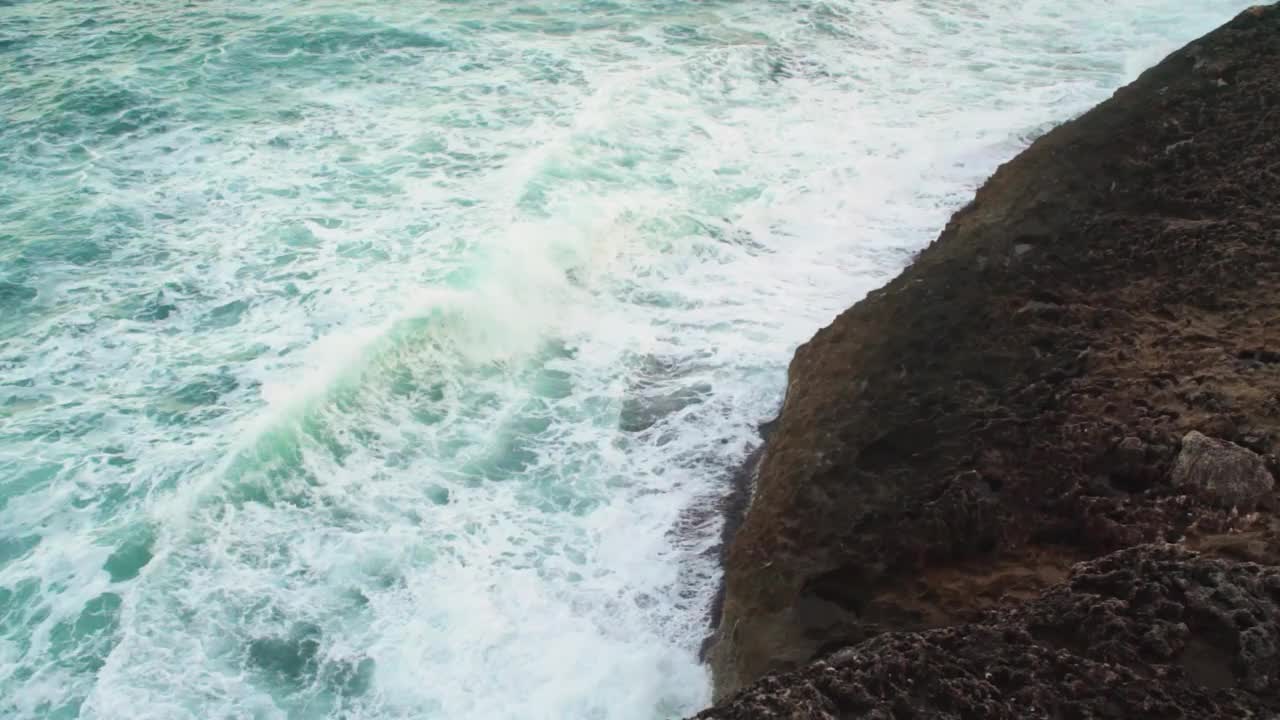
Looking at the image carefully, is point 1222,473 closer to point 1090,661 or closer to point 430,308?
point 1090,661

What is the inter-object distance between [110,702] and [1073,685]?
5.72 m

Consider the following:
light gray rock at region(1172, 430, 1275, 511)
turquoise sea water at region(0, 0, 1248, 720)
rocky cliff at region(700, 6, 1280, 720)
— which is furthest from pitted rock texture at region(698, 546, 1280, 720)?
turquoise sea water at region(0, 0, 1248, 720)

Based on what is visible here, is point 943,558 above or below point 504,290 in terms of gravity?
above

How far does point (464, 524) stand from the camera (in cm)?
800

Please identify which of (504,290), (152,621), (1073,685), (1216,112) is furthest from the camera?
(504,290)

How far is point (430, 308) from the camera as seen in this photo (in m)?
10.4

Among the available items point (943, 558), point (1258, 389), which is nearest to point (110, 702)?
point (943, 558)

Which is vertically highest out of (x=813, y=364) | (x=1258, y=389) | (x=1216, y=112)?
(x=1216, y=112)

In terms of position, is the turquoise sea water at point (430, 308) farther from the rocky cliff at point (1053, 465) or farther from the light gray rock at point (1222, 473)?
the light gray rock at point (1222, 473)

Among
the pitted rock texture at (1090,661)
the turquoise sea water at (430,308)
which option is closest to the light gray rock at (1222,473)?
the pitted rock texture at (1090,661)

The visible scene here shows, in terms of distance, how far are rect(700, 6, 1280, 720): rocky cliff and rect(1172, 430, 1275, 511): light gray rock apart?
1 cm

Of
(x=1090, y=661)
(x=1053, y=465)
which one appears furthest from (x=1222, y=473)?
(x=1090, y=661)

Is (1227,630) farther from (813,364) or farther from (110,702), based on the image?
(110,702)

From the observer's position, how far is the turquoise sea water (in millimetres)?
7070
